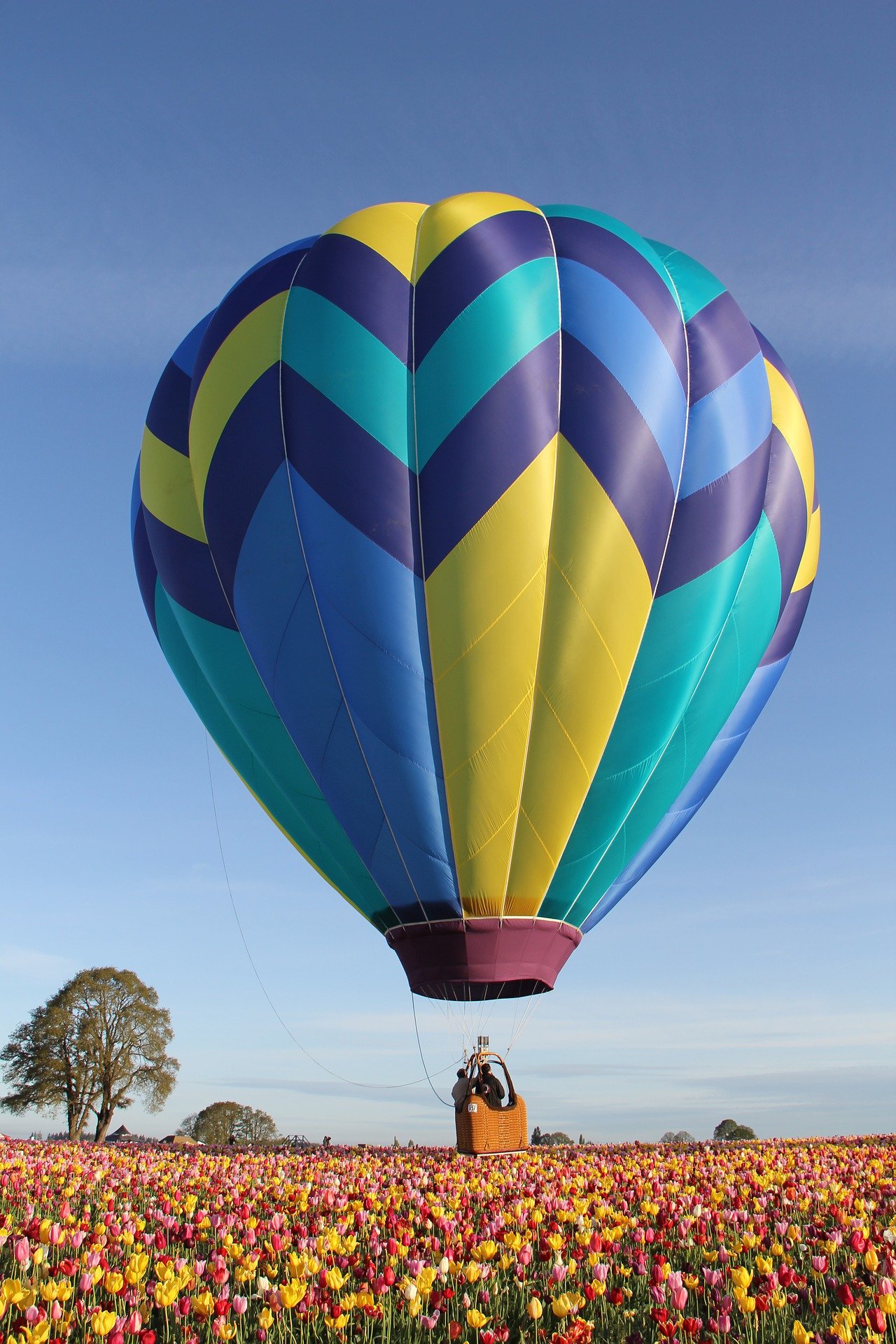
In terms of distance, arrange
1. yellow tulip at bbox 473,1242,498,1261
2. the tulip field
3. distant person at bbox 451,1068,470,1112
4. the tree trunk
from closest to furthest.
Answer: the tulip field → yellow tulip at bbox 473,1242,498,1261 → distant person at bbox 451,1068,470,1112 → the tree trunk

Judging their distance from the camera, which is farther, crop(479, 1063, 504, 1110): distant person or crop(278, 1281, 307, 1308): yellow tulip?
crop(479, 1063, 504, 1110): distant person

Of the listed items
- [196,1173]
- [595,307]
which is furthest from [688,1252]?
[595,307]

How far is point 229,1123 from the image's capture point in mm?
46156

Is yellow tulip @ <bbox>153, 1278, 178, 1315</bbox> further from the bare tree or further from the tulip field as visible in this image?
the bare tree

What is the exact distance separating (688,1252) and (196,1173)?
5.48 m

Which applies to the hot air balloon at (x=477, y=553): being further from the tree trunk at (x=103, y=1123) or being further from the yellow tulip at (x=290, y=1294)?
the tree trunk at (x=103, y=1123)

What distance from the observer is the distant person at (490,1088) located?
46.0ft

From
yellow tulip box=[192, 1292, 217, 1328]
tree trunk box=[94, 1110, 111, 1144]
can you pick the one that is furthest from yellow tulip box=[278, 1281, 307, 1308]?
tree trunk box=[94, 1110, 111, 1144]

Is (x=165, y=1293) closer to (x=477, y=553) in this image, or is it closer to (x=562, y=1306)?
(x=562, y=1306)

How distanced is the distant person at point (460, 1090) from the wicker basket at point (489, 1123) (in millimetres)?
40

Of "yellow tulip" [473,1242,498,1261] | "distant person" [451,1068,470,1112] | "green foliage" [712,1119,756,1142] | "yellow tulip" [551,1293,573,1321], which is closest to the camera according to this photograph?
"yellow tulip" [551,1293,573,1321]

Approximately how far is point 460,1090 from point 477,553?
7.41 m

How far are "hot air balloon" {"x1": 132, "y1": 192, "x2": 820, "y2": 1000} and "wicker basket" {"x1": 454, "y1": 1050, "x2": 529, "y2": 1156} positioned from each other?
4.51 ft

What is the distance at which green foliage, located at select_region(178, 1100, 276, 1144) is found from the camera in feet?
148
